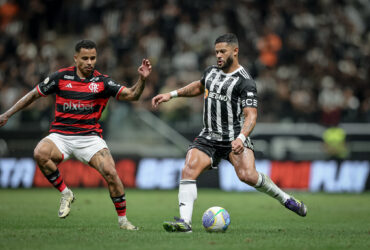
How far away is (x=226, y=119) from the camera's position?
8.59 metres

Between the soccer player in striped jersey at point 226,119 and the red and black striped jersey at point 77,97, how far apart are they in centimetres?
84

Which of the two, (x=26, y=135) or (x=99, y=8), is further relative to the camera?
(x=99, y=8)

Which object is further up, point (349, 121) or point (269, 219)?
point (349, 121)

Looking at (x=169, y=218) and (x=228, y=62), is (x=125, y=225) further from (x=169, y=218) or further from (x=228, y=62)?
(x=228, y=62)

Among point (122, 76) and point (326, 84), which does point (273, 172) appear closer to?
point (326, 84)

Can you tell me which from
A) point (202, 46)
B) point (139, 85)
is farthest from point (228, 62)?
point (202, 46)

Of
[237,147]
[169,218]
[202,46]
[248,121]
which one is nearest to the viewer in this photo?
[237,147]

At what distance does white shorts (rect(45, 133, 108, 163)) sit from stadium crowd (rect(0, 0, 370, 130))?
8585 mm

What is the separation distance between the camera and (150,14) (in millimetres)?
21031

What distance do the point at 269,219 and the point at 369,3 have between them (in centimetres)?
1509

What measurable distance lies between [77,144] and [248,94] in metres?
2.57

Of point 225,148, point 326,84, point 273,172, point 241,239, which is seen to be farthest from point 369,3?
point 241,239

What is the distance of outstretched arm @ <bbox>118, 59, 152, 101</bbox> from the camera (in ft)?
27.2

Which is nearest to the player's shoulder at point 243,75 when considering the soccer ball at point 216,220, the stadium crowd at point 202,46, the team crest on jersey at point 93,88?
the soccer ball at point 216,220
